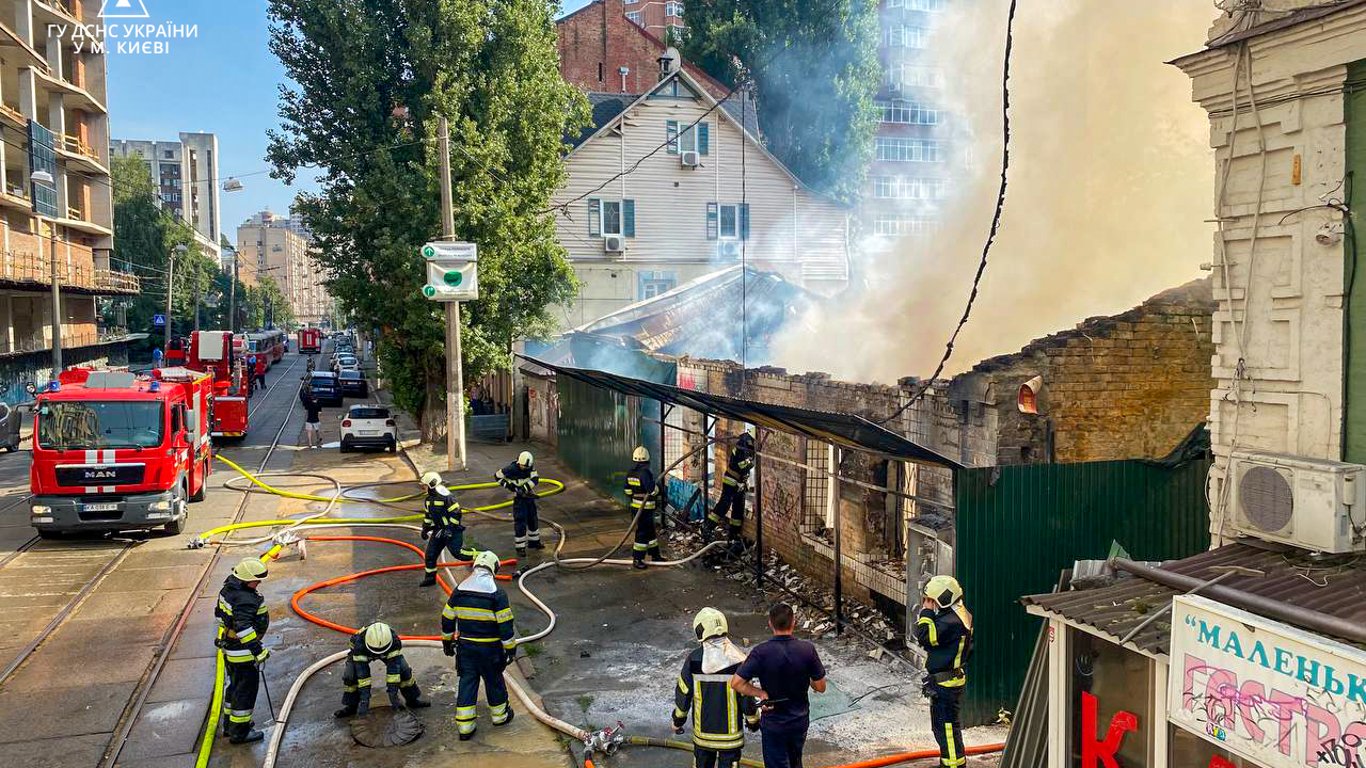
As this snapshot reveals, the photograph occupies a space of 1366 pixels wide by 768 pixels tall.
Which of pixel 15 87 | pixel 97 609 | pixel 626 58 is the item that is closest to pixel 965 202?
pixel 97 609

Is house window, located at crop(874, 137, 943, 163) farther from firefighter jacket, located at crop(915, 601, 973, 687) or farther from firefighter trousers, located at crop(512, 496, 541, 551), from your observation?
firefighter jacket, located at crop(915, 601, 973, 687)

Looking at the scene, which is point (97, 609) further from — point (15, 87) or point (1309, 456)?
point (15, 87)

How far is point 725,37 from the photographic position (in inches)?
1460

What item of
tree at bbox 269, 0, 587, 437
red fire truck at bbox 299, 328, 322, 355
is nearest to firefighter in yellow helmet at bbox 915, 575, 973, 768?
tree at bbox 269, 0, 587, 437

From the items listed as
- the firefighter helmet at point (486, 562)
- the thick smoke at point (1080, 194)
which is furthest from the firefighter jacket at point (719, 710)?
the thick smoke at point (1080, 194)

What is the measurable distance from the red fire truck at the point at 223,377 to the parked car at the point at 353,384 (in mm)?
10638

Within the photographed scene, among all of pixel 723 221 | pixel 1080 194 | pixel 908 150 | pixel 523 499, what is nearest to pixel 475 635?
pixel 523 499

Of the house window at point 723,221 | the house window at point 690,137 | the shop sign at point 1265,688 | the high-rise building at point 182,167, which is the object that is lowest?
the shop sign at point 1265,688

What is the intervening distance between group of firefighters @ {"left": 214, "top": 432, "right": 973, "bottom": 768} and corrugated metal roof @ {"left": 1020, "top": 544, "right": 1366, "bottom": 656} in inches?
43.6

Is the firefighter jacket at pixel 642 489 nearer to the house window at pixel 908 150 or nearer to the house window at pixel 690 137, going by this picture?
the house window at pixel 690 137

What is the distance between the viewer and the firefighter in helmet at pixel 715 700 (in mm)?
5797

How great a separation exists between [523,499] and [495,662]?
19.6ft

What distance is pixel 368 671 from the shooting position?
7582 millimetres

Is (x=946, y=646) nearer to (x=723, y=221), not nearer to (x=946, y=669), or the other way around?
(x=946, y=669)
